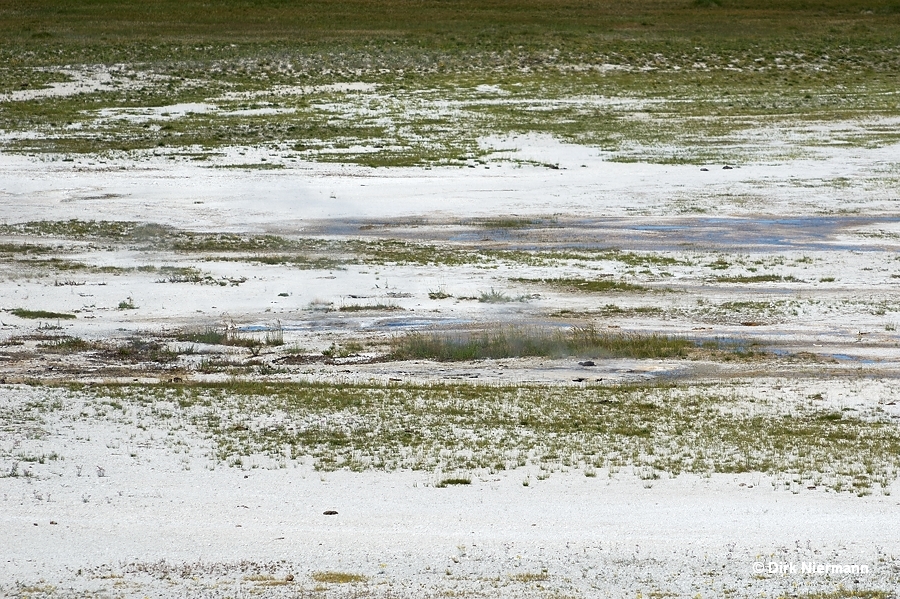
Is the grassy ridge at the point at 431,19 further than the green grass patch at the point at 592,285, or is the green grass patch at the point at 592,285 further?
the grassy ridge at the point at 431,19

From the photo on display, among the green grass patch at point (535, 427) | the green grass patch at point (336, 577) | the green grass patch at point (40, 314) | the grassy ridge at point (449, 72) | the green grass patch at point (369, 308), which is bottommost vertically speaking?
the green grass patch at point (535, 427)

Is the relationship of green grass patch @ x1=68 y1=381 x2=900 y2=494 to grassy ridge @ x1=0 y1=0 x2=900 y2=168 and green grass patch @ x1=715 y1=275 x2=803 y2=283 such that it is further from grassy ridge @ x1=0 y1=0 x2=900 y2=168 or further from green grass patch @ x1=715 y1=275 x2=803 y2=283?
grassy ridge @ x1=0 y1=0 x2=900 y2=168

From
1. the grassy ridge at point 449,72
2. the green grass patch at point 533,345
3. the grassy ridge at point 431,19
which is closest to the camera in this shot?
the green grass patch at point 533,345

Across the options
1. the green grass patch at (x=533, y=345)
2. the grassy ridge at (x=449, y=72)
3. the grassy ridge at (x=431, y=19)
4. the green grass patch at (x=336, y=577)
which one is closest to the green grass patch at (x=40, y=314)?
the green grass patch at (x=533, y=345)

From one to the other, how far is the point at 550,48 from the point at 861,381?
5559 centimetres

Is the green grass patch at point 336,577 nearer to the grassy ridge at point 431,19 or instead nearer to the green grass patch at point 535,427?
the green grass patch at point 535,427

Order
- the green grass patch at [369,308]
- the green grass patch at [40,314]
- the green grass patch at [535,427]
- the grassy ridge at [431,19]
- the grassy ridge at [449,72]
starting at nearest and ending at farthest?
the green grass patch at [535,427] → the green grass patch at [40,314] → the green grass patch at [369,308] → the grassy ridge at [449,72] → the grassy ridge at [431,19]

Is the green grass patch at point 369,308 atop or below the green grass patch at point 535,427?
atop

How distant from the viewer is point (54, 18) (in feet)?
270

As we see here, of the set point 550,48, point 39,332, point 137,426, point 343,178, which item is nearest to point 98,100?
point 343,178

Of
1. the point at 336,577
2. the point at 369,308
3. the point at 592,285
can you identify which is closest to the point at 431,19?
the point at 592,285

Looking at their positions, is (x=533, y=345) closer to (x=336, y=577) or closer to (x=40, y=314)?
(x=40, y=314)

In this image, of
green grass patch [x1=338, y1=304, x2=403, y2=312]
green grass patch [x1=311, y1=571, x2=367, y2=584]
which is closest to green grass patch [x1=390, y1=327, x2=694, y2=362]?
green grass patch [x1=338, y1=304, x2=403, y2=312]

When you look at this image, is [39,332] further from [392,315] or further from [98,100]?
[98,100]
